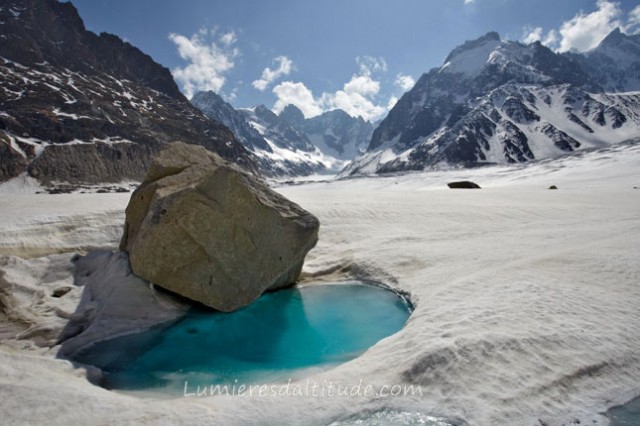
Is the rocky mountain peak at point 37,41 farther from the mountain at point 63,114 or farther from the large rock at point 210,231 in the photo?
the large rock at point 210,231

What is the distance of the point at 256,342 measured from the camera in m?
10.8

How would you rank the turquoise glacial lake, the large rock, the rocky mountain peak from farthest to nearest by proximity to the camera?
1. the rocky mountain peak
2. the large rock
3. the turquoise glacial lake

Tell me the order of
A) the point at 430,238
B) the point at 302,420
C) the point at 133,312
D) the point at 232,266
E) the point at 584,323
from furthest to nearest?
the point at 430,238 < the point at 232,266 < the point at 133,312 < the point at 584,323 < the point at 302,420

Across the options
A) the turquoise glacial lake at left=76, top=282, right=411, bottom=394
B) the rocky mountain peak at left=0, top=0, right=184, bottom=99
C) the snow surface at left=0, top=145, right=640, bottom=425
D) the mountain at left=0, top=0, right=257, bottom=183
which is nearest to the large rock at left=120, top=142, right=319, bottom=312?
the turquoise glacial lake at left=76, top=282, right=411, bottom=394

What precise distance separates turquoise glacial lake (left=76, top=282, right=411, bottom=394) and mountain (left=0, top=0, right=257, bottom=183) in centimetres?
13077

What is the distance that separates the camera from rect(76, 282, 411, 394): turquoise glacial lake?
866cm

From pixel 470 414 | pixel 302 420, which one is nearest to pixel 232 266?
pixel 302 420

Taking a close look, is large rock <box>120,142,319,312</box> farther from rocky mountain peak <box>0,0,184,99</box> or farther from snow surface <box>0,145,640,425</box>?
rocky mountain peak <box>0,0,184,99</box>

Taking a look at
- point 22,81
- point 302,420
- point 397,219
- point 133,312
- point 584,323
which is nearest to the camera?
point 302,420

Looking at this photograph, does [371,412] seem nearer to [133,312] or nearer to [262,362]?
[262,362]

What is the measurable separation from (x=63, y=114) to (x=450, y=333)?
17121 cm

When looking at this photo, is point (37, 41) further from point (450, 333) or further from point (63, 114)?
point (450, 333)

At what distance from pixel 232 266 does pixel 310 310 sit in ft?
10.1

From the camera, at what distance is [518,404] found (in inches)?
238
